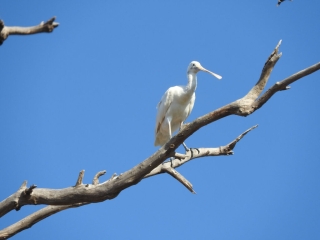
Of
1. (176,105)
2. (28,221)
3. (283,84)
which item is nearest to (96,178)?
(28,221)

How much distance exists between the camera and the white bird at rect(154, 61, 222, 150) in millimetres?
11781

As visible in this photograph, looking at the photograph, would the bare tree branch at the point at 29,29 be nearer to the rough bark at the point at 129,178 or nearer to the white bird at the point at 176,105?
the rough bark at the point at 129,178

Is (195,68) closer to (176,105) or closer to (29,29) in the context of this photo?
(176,105)

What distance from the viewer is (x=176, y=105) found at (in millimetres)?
11781

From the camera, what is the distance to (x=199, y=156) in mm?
10102

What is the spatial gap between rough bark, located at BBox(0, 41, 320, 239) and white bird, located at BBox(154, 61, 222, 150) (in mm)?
3284

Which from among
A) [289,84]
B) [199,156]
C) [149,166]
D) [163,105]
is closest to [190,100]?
[163,105]

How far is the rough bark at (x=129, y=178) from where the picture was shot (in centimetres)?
673

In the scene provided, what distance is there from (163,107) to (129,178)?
471cm

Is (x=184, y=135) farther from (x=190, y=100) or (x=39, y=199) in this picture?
(x=190, y=100)

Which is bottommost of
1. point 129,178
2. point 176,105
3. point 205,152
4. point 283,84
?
point 129,178

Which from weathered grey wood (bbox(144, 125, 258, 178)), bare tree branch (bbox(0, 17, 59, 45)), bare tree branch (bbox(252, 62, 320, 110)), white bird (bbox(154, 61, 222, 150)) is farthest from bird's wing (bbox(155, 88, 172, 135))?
bare tree branch (bbox(0, 17, 59, 45))

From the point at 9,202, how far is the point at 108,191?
1.26 m

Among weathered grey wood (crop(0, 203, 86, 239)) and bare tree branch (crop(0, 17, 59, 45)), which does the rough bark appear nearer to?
weathered grey wood (crop(0, 203, 86, 239))
